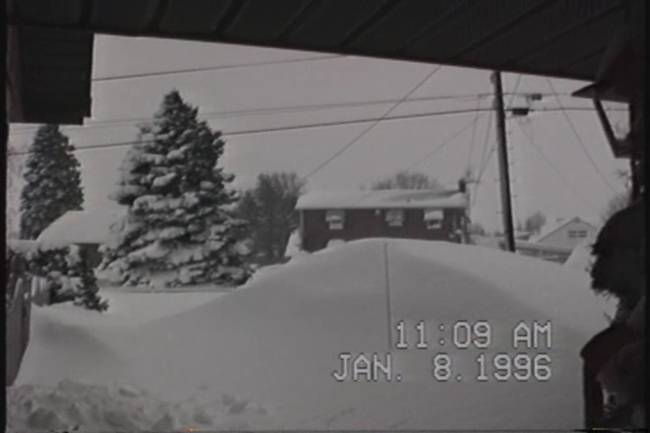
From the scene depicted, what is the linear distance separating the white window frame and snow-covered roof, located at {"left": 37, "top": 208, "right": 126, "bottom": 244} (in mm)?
772

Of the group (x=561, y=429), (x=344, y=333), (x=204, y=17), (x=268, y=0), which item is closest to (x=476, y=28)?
(x=268, y=0)

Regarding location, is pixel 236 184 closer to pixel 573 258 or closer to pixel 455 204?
pixel 455 204

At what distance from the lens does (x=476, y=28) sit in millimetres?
2676

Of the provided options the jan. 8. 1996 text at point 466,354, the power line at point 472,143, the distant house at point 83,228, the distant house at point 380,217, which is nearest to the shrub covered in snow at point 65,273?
the distant house at point 83,228

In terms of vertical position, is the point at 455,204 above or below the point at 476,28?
below

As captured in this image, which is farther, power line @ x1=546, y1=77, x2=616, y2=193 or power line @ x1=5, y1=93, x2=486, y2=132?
power line @ x1=546, y1=77, x2=616, y2=193

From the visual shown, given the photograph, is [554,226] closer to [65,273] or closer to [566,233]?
[566,233]

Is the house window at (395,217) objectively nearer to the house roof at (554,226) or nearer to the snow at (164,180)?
the house roof at (554,226)

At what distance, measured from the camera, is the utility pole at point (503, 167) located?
260cm

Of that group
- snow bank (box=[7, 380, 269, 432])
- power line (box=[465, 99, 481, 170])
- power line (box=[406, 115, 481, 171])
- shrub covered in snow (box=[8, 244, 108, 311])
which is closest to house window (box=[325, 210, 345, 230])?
power line (box=[406, 115, 481, 171])

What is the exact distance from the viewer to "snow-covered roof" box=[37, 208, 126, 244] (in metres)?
2.45

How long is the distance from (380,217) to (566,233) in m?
0.58

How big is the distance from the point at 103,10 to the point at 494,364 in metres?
1.57

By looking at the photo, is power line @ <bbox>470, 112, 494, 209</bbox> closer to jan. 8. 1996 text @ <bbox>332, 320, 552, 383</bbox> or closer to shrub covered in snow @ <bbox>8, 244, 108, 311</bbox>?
jan. 8. 1996 text @ <bbox>332, 320, 552, 383</bbox>
